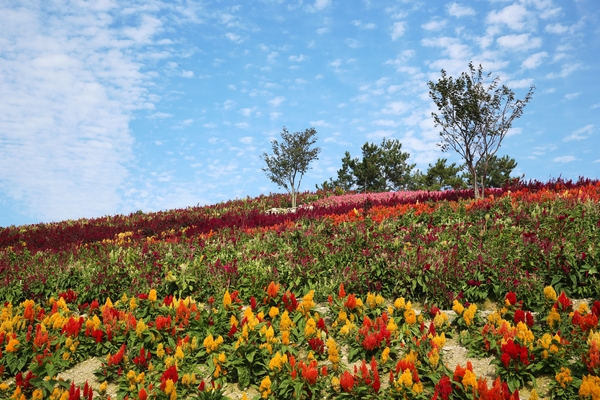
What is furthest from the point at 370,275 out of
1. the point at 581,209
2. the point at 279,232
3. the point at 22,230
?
the point at 22,230

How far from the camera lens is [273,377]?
487 centimetres

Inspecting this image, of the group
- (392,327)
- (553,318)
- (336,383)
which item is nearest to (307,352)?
(336,383)

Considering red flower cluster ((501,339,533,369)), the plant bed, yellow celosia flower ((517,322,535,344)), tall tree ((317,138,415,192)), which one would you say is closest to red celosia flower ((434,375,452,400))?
the plant bed

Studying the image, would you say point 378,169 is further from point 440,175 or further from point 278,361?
point 278,361

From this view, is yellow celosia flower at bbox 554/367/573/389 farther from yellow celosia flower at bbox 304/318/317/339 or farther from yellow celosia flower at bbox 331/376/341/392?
yellow celosia flower at bbox 304/318/317/339

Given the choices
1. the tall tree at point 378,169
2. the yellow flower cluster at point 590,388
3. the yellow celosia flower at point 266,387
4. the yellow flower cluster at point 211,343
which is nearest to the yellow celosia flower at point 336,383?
the yellow celosia flower at point 266,387

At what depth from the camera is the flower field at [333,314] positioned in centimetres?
474

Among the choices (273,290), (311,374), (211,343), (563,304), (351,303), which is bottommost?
(311,374)

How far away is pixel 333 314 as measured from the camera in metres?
6.16

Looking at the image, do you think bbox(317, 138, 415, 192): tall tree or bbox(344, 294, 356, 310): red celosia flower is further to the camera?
bbox(317, 138, 415, 192): tall tree

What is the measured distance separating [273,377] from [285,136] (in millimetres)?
→ 20592

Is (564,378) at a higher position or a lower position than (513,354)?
lower

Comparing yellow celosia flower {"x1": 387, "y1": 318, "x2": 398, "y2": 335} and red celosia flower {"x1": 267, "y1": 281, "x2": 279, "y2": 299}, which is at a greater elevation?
red celosia flower {"x1": 267, "y1": 281, "x2": 279, "y2": 299}

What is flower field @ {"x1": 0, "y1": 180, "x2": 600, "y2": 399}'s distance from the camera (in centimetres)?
474
